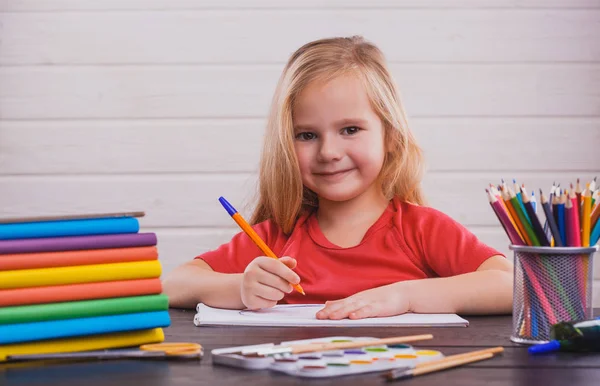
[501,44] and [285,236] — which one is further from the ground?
[501,44]

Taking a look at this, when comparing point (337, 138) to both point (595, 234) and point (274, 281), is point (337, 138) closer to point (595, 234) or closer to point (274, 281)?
point (274, 281)

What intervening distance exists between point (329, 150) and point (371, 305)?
44 cm

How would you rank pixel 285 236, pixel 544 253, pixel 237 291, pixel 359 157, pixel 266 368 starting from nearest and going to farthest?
pixel 266 368
pixel 544 253
pixel 237 291
pixel 359 157
pixel 285 236

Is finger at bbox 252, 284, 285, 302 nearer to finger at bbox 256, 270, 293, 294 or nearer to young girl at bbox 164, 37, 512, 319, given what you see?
finger at bbox 256, 270, 293, 294

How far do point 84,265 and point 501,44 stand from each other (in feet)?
6.82

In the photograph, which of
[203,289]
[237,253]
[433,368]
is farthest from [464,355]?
[237,253]

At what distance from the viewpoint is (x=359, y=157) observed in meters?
1.56

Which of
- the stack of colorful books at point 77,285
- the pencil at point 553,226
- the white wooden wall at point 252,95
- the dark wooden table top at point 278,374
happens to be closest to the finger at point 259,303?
the dark wooden table top at point 278,374

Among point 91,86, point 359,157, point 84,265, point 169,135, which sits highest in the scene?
point 91,86

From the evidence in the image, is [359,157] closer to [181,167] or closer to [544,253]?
[544,253]

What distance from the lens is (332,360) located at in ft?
2.53

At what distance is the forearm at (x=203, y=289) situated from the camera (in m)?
1.30

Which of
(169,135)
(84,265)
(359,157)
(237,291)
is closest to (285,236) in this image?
(359,157)

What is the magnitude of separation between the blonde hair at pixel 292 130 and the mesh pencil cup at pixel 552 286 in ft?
2.31
